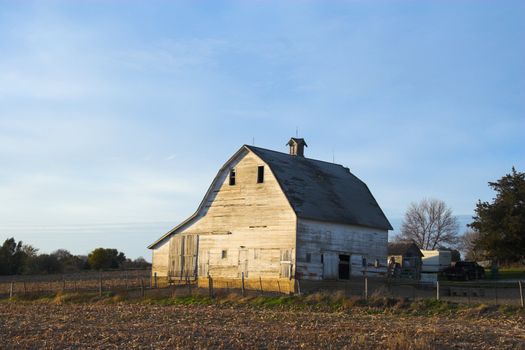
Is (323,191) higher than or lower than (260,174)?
lower

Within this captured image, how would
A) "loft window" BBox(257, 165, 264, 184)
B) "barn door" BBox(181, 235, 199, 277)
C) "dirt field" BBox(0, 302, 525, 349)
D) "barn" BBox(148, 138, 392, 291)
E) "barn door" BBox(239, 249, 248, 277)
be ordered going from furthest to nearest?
"barn door" BBox(181, 235, 199, 277) → "loft window" BBox(257, 165, 264, 184) → "barn door" BBox(239, 249, 248, 277) → "barn" BBox(148, 138, 392, 291) → "dirt field" BBox(0, 302, 525, 349)

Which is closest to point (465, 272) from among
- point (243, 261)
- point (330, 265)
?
point (330, 265)

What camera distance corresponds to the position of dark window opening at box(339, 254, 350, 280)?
3722cm

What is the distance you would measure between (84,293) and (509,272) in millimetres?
36147

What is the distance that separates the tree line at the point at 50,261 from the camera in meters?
71.6

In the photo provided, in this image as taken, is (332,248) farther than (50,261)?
No

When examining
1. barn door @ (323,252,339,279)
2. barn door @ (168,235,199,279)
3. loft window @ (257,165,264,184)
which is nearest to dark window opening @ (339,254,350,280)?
barn door @ (323,252,339,279)

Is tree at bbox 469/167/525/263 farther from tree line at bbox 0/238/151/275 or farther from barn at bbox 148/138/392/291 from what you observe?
tree line at bbox 0/238/151/275

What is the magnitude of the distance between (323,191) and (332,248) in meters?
3.80

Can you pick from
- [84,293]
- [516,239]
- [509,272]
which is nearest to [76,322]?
[84,293]

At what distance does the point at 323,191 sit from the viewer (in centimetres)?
3903

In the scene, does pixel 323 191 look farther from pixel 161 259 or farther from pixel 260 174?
pixel 161 259

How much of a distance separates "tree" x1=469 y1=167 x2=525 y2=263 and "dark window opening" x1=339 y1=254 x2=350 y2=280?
9790 mm

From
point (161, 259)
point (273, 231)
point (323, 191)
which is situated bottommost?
point (161, 259)
